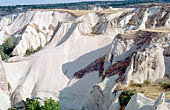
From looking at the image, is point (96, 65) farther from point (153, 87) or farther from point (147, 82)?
point (153, 87)

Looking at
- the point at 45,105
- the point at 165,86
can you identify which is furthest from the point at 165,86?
the point at 45,105

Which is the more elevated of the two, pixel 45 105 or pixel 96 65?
pixel 96 65

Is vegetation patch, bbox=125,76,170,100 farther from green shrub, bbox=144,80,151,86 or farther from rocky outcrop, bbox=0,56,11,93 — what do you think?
rocky outcrop, bbox=0,56,11,93

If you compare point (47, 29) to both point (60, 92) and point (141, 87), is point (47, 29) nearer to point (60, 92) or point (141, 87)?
point (60, 92)

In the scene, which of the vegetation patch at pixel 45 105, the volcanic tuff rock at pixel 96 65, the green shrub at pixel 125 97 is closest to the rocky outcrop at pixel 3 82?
the volcanic tuff rock at pixel 96 65

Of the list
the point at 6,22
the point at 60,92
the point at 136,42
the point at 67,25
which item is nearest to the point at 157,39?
the point at 136,42

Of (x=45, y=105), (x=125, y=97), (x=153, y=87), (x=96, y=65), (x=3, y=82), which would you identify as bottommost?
(x=45, y=105)

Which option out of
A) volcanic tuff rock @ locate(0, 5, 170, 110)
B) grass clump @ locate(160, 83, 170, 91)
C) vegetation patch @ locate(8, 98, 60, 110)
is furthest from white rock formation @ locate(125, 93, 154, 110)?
vegetation patch @ locate(8, 98, 60, 110)
